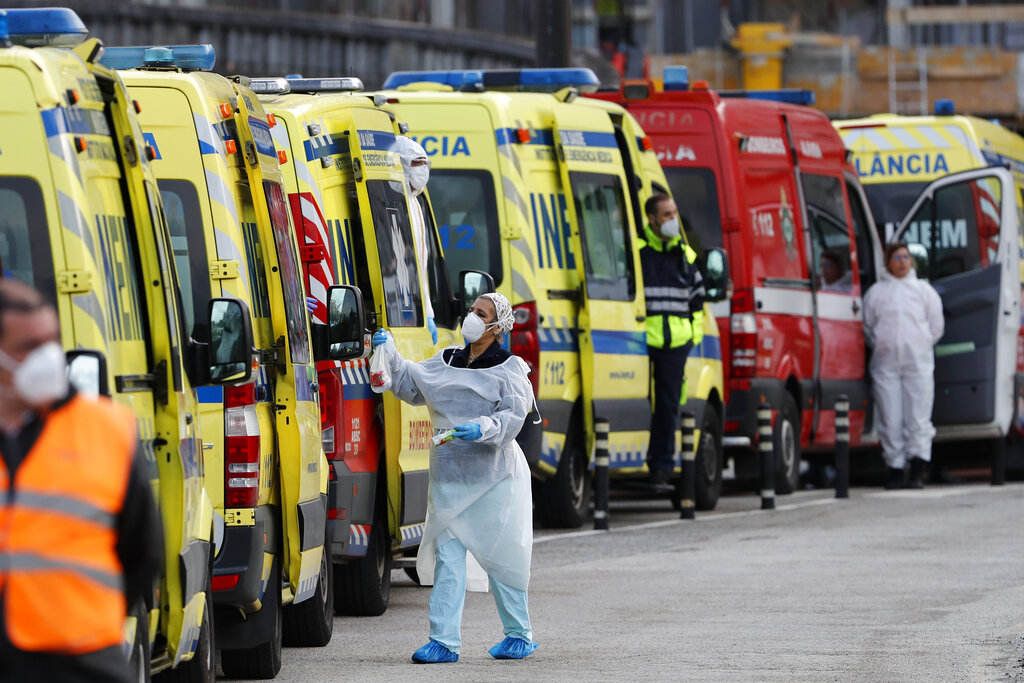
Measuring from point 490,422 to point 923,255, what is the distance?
11.4 m

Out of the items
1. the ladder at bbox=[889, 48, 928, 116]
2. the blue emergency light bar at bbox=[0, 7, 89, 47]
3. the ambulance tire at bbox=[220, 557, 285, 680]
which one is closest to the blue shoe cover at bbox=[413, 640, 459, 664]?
the ambulance tire at bbox=[220, 557, 285, 680]

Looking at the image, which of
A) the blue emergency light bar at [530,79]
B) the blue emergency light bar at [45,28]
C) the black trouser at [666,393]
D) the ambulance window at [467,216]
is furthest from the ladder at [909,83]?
the blue emergency light bar at [45,28]

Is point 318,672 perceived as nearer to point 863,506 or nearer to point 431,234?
point 431,234

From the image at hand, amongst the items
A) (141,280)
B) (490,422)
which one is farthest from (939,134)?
(141,280)

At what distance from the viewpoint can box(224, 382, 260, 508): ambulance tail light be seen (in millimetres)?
8273

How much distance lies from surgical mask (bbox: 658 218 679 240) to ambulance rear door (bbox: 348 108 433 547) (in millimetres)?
4646

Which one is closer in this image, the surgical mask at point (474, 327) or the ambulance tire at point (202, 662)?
the ambulance tire at point (202, 662)

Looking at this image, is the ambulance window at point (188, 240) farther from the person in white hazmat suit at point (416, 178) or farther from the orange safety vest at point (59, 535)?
the orange safety vest at point (59, 535)

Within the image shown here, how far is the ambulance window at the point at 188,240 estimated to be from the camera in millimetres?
8469

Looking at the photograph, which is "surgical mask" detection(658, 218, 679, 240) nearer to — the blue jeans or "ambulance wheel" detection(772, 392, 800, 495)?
"ambulance wheel" detection(772, 392, 800, 495)

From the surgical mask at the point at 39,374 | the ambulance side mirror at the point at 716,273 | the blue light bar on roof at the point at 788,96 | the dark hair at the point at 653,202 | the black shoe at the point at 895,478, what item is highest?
the blue light bar on roof at the point at 788,96

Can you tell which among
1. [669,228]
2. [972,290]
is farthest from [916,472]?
[669,228]

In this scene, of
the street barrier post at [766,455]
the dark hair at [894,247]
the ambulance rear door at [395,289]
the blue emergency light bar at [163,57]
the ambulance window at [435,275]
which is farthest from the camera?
the dark hair at [894,247]

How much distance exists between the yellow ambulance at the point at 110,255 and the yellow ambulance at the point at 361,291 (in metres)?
2.85
